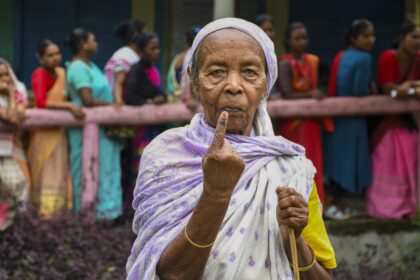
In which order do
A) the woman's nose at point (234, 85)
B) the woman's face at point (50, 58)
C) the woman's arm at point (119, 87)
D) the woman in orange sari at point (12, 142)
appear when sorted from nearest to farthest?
the woman's nose at point (234, 85) < the woman in orange sari at point (12, 142) < the woman's arm at point (119, 87) < the woman's face at point (50, 58)

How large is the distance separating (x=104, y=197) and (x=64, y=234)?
0.83 metres

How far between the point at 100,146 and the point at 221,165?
589 centimetres

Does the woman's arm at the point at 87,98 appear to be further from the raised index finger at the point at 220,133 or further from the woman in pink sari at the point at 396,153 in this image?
the raised index finger at the point at 220,133

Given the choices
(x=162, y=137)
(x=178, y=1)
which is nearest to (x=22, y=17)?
(x=178, y=1)

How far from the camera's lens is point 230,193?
10.6ft

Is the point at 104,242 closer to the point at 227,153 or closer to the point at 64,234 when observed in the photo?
the point at 64,234

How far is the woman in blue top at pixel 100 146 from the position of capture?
8852 mm

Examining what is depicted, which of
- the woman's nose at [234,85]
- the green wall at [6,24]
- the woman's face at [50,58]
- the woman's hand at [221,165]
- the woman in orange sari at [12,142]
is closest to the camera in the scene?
the woman's hand at [221,165]

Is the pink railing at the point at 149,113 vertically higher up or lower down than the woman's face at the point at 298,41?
lower down

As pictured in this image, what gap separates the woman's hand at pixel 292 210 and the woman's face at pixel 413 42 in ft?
18.6

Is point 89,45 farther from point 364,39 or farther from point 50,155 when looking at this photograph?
point 364,39

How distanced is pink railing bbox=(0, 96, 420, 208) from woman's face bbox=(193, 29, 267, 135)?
201 inches

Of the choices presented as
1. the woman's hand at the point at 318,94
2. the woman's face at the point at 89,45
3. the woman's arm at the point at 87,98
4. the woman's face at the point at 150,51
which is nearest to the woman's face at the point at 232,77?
the woman's hand at the point at 318,94

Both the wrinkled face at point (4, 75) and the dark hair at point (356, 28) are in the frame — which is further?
the dark hair at point (356, 28)
